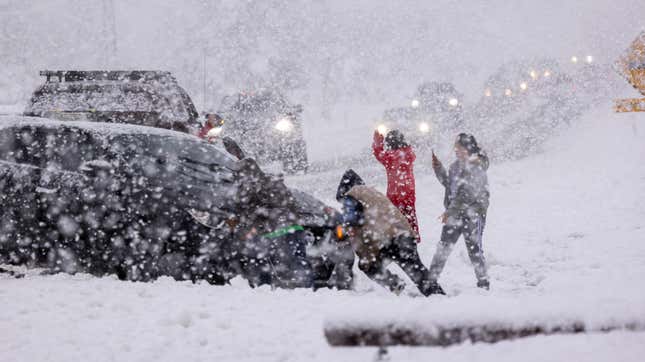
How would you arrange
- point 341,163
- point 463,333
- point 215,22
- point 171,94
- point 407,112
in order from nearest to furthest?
1. point 463,333
2. point 171,94
3. point 341,163
4. point 407,112
5. point 215,22

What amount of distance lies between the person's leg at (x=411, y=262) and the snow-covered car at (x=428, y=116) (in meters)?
12.8

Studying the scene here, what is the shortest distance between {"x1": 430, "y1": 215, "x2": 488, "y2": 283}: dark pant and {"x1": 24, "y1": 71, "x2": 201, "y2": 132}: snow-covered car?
5521mm

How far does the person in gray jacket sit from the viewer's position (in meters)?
6.08

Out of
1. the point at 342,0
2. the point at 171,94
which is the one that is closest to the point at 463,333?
the point at 171,94

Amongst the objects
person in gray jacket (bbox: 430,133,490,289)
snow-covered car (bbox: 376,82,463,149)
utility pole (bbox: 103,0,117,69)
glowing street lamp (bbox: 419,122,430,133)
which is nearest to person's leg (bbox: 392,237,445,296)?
person in gray jacket (bbox: 430,133,490,289)

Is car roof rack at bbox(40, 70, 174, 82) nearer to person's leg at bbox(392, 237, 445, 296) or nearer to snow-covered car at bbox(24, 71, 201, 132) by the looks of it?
snow-covered car at bbox(24, 71, 201, 132)

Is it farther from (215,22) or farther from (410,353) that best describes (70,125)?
(215,22)

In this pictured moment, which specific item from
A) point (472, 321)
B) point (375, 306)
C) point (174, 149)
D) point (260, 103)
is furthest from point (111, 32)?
point (472, 321)

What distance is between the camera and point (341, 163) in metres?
17.1

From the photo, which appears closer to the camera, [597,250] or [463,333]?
[463,333]

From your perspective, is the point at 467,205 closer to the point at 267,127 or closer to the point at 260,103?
the point at 267,127

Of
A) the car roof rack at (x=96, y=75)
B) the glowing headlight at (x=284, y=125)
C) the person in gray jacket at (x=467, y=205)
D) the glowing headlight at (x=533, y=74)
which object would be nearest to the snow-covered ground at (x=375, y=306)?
the person in gray jacket at (x=467, y=205)

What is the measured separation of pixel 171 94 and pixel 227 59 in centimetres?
2723

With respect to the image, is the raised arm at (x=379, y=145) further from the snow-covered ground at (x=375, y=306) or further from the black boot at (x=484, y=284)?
the black boot at (x=484, y=284)
